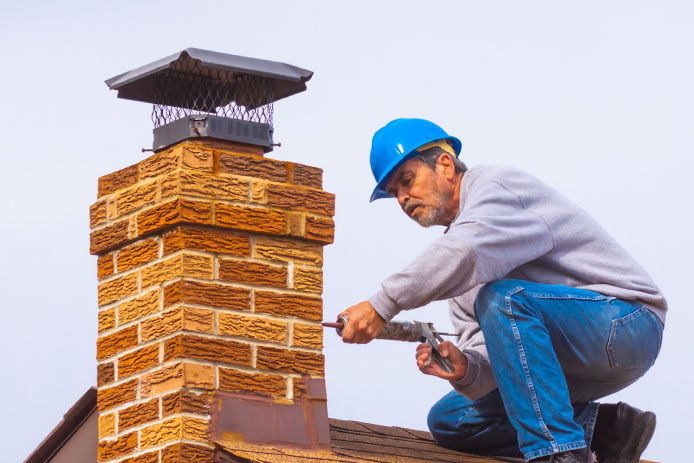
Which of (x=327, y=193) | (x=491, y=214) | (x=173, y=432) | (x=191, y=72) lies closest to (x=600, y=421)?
(x=491, y=214)

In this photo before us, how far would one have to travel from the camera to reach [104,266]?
6031 millimetres

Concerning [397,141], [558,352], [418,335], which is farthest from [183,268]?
[558,352]

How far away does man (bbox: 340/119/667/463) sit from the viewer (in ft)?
17.8

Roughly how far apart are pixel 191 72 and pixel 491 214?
1.48 metres

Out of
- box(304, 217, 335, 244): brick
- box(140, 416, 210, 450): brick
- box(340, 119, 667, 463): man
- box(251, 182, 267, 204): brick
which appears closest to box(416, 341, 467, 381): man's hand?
box(340, 119, 667, 463): man

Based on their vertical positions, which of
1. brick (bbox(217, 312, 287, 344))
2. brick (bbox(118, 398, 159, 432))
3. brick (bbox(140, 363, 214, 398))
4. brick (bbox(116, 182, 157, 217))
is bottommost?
brick (bbox(118, 398, 159, 432))

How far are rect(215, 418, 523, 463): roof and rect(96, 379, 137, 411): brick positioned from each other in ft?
1.83

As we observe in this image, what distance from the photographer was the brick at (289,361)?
5.64m

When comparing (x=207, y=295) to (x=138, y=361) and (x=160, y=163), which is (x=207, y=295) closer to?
(x=138, y=361)

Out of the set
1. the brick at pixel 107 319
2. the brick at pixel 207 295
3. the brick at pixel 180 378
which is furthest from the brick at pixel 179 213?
the brick at pixel 180 378

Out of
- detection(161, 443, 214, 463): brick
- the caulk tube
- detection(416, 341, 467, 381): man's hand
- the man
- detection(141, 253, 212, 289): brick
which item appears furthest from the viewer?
detection(416, 341, 467, 381): man's hand

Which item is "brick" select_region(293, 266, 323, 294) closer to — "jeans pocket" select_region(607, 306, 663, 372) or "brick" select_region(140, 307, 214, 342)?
"brick" select_region(140, 307, 214, 342)

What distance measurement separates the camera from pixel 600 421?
6.14m

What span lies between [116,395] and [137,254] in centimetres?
60
